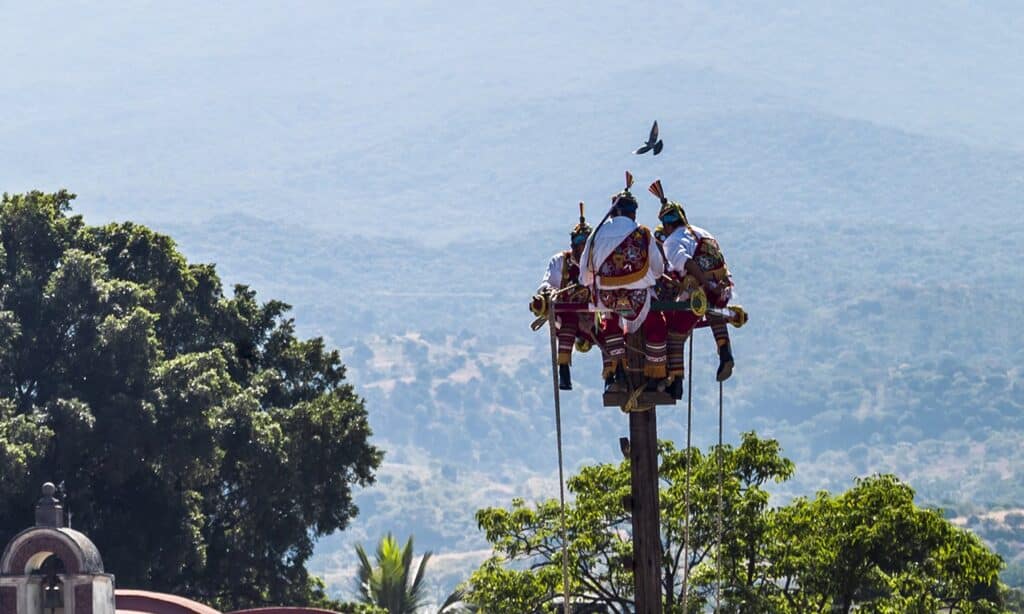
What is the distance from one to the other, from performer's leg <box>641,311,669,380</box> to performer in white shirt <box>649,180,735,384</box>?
0.32ft

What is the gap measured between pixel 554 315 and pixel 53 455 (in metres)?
40.9

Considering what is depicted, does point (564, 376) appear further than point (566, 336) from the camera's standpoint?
Yes

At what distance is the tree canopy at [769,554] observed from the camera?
44000 mm

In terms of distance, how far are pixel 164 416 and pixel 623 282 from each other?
4195 centimetres

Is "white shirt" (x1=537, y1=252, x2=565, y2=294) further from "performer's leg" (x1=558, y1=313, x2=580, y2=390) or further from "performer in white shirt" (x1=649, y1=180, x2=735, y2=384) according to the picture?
"performer in white shirt" (x1=649, y1=180, x2=735, y2=384)

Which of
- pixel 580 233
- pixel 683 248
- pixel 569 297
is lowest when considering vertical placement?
pixel 569 297

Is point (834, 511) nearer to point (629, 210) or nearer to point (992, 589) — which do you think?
point (992, 589)

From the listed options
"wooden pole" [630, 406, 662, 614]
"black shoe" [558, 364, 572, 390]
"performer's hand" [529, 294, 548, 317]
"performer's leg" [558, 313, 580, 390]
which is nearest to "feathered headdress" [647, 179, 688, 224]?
"performer's leg" [558, 313, 580, 390]

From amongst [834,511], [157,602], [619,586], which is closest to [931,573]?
[834,511]

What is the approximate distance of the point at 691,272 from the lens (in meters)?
22.3

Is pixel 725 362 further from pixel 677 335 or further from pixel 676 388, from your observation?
pixel 676 388

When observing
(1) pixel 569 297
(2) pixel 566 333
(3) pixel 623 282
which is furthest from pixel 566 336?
(3) pixel 623 282

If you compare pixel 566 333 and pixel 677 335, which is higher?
pixel 566 333

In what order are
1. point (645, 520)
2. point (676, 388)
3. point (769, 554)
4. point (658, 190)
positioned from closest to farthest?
point (645, 520) → point (676, 388) → point (658, 190) → point (769, 554)
